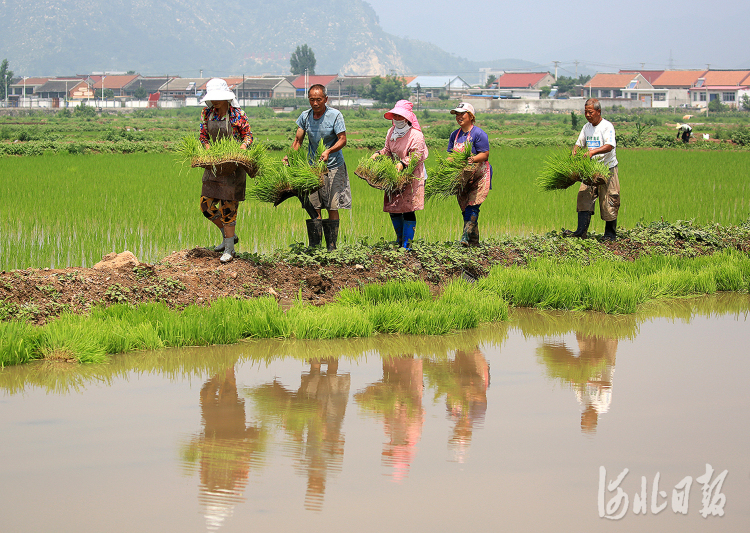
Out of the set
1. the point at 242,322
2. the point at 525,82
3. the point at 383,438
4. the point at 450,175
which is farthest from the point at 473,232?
the point at 525,82

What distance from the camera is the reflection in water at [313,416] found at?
9.43ft

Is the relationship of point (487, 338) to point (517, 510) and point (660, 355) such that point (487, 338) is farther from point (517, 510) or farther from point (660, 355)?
point (517, 510)

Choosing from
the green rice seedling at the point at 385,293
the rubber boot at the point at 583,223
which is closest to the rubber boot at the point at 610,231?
the rubber boot at the point at 583,223

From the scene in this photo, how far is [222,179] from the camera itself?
589 centimetres

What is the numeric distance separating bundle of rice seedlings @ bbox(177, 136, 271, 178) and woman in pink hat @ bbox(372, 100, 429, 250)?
44.9 inches

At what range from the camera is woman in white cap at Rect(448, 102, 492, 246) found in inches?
263

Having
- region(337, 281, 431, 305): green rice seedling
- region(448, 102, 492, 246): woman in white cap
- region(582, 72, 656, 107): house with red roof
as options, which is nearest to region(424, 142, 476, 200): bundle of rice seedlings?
region(448, 102, 492, 246): woman in white cap

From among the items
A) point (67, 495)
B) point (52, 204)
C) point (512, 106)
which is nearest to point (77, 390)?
point (67, 495)

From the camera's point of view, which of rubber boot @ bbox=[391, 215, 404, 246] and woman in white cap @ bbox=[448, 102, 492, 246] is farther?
rubber boot @ bbox=[391, 215, 404, 246]

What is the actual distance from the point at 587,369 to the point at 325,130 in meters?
2.97

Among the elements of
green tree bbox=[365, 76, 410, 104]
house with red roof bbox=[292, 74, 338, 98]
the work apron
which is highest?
house with red roof bbox=[292, 74, 338, 98]

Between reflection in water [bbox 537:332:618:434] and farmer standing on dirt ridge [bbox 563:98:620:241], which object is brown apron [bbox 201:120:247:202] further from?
farmer standing on dirt ridge [bbox 563:98:620:241]

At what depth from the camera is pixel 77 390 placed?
3.80 m

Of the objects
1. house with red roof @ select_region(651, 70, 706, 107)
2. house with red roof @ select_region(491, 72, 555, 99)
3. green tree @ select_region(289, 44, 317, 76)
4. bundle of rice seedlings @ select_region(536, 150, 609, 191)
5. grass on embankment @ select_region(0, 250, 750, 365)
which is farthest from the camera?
green tree @ select_region(289, 44, 317, 76)
